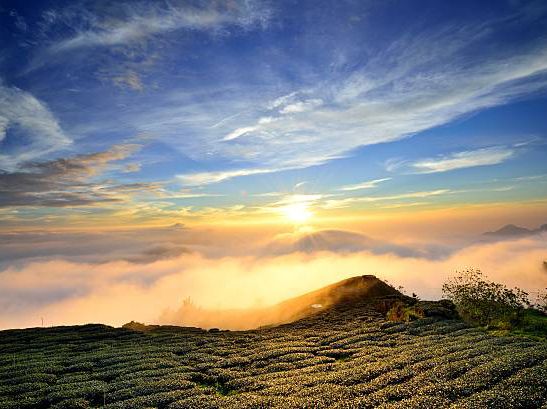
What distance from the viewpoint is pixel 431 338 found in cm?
4022

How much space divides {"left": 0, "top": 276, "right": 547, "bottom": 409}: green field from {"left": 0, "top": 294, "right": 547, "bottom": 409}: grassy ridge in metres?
0.10

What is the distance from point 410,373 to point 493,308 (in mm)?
31653

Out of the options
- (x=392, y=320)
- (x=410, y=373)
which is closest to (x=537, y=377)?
(x=410, y=373)

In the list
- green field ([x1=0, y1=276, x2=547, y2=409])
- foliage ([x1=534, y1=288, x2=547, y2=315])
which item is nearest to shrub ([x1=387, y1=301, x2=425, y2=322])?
green field ([x1=0, y1=276, x2=547, y2=409])

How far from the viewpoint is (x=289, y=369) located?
3438cm

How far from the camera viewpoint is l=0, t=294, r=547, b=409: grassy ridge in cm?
2353

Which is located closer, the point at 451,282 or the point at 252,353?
the point at 252,353

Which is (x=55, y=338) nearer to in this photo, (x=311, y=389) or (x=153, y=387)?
(x=153, y=387)

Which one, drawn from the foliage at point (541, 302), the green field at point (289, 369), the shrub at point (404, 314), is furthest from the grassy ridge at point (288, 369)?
the foliage at point (541, 302)

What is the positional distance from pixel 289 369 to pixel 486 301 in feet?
112

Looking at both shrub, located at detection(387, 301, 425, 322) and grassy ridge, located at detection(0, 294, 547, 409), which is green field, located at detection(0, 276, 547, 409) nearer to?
grassy ridge, located at detection(0, 294, 547, 409)

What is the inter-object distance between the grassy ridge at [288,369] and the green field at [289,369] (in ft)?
0.32

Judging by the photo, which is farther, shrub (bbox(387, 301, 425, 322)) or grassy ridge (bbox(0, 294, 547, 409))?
shrub (bbox(387, 301, 425, 322))

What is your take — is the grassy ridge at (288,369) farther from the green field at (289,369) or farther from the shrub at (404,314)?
the shrub at (404,314)
